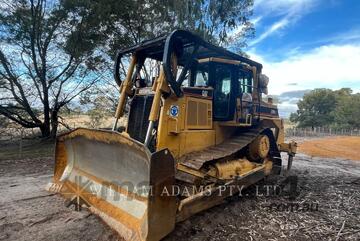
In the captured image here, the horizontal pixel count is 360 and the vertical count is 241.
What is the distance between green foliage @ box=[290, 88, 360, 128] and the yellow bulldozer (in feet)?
129

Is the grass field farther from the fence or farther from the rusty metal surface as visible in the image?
the fence

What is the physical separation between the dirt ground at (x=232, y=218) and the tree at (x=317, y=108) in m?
38.7

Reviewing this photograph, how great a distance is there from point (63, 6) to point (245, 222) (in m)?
12.7

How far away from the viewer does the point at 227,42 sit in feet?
61.7

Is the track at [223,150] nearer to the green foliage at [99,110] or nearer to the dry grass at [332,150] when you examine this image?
the dry grass at [332,150]

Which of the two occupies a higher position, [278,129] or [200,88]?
[200,88]

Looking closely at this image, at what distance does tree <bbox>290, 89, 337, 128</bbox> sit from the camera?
41688mm

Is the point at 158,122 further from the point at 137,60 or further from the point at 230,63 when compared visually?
the point at 230,63

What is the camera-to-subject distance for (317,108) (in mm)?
42906

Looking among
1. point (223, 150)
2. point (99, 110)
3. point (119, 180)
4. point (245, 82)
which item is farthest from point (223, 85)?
point (99, 110)

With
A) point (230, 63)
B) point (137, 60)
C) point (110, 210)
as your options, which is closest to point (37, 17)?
point (137, 60)

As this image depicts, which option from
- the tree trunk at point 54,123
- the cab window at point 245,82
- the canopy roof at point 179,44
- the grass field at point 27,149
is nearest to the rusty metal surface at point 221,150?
the cab window at point 245,82

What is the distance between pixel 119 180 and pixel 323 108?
148 feet

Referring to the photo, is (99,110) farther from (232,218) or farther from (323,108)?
(323,108)
